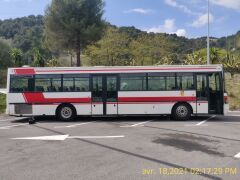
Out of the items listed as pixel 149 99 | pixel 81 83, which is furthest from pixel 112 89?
pixel 149 99

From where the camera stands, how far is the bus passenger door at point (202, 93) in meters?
18.0

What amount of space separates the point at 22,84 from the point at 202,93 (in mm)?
8919

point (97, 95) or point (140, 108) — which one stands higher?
point (97, 95)

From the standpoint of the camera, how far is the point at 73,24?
36.5 m

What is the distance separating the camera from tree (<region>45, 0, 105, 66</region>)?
1448 inches

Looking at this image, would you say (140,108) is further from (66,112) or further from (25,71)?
(25,71)

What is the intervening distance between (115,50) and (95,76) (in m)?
36.6

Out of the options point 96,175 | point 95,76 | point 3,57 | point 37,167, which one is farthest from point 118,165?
point 3,57

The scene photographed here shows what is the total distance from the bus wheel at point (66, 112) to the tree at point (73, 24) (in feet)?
62.7

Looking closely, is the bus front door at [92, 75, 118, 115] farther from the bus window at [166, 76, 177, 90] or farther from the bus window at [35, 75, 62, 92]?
the bus window at [166, 76, 177, 90]

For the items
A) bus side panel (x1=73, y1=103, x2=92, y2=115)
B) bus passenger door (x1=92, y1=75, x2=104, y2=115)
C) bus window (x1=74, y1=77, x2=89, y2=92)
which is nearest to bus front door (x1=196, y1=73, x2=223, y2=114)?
bus passenger door (x1=92, y1=75, x2=104, y2=115)

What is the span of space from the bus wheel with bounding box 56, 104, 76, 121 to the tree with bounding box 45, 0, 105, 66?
19126 mm

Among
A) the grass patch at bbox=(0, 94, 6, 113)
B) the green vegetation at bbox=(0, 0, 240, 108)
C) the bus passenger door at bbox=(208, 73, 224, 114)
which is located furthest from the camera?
the green vegetation at bbox=(0, 0, 240, 108)

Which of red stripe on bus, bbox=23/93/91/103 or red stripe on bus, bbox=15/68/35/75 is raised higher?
red stripe on bus, bbox=15/68/35/75
